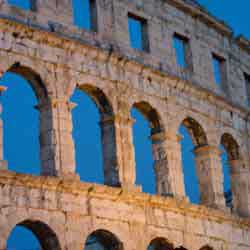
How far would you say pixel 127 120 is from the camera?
19.3 m

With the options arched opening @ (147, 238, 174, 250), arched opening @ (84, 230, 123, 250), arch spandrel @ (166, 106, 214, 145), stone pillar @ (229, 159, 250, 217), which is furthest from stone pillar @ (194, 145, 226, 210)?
arched opening @ (84, 230, 123, 250)

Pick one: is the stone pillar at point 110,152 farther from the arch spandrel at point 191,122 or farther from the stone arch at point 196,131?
the stone arch at point 196,131

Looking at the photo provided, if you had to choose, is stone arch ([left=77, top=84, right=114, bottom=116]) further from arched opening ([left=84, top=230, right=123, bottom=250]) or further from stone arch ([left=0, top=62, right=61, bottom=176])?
arched opening ([left=84, top=230, right=123, bottom=250])

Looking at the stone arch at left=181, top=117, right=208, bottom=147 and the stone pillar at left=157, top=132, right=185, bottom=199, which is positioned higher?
the stone arch at left=181, top=117, right=208, bottom=147

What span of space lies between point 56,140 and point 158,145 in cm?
373

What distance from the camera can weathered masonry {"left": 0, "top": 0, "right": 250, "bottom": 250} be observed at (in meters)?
17.0

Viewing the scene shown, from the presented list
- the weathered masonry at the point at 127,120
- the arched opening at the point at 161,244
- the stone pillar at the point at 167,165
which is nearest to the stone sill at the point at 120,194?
the weathered masonry at the point at 127,120

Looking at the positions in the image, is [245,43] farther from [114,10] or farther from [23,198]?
[23,198]

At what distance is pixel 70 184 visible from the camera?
16.9 metres

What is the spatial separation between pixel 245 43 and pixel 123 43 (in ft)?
21.3

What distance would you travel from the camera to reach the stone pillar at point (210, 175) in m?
21.3

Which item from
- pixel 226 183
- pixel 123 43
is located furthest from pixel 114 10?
pixel 226 183

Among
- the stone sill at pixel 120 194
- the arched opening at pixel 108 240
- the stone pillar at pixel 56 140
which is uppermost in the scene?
the stone pillar at pixel 56 140

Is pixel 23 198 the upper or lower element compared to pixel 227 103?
lower
